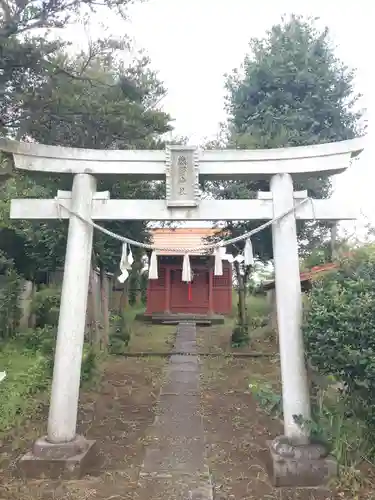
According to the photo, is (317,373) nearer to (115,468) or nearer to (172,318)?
(115,468)

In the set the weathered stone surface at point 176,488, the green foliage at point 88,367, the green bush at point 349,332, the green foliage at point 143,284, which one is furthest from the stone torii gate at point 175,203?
the green foliage at point 143,284

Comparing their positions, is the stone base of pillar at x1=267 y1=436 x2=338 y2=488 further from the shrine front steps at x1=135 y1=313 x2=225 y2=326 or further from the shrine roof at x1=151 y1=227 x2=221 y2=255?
the shrine roof at x1=151 y1=227 x2=221 y2=255

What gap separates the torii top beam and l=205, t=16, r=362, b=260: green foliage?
5487 millimetres

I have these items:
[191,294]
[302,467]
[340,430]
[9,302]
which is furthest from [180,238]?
[302,467]

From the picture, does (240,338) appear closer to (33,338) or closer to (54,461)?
(33,338)

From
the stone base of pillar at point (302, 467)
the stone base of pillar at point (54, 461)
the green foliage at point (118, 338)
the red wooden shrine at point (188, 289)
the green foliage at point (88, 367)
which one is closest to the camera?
the stone base of pillar at point (302, 467)

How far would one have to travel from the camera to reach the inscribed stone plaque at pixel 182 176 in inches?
219

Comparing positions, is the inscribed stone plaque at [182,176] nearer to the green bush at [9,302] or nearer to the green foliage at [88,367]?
the green foliage at [88,367]

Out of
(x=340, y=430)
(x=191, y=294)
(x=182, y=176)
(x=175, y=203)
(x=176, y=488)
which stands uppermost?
(x=182, y=176)

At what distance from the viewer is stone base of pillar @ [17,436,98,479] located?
4.88m

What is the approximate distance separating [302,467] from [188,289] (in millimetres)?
16840

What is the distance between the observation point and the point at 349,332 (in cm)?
448

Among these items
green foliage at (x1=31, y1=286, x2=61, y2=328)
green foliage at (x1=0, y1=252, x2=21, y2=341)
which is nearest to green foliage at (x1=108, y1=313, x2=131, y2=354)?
green foliage at (x1=31, y1=286, x2=61, y2=328)

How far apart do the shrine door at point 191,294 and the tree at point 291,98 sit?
958 centimetres
